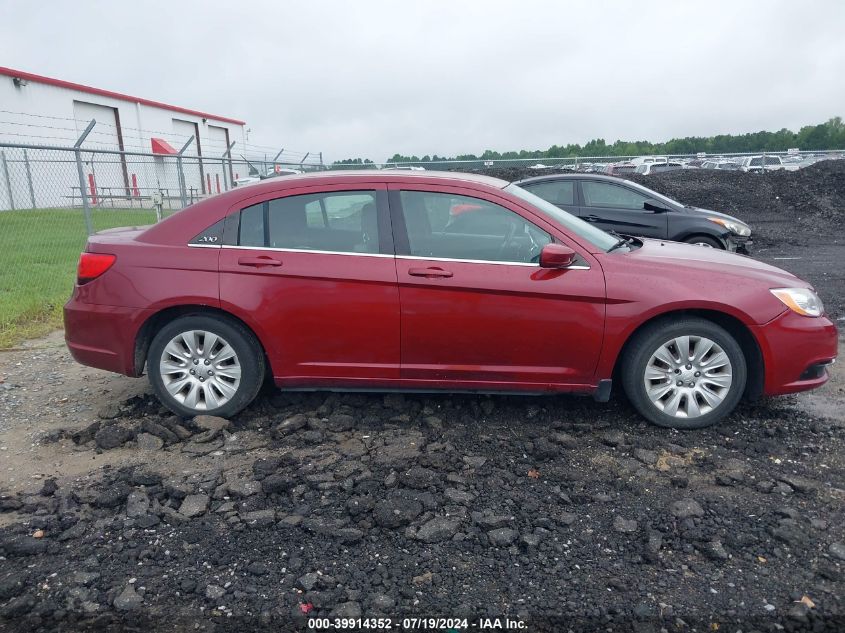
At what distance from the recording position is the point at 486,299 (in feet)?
13.7

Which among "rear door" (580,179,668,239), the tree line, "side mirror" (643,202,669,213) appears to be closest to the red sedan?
"rear door" (580,179,668,239)

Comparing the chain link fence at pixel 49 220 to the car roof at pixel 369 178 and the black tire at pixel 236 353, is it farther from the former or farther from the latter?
the black tire at pixel 236 353

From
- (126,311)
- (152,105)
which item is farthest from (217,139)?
(126,311)

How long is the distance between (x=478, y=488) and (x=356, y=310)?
1.41 meters

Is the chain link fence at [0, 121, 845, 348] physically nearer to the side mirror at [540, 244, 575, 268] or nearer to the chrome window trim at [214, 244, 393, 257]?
the chrome window trim at [214, 244, 393, 257]

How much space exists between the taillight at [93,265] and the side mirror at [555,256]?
2.91 meters

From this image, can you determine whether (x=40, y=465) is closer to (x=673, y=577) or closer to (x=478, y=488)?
(x=478, y=488)

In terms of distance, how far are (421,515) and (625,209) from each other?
7.60m

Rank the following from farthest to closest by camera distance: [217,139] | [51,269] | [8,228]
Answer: [217,139] → [8,228] → [51,269]

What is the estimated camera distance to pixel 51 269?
9.99 meters

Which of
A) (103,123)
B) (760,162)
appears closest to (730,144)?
(760,162)

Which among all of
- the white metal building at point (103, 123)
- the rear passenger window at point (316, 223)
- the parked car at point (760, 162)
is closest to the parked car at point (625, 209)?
the rear passenger window at point (316, 223)

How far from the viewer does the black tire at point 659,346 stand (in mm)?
4195

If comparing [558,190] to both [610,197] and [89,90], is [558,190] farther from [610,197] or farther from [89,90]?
[89,90]
